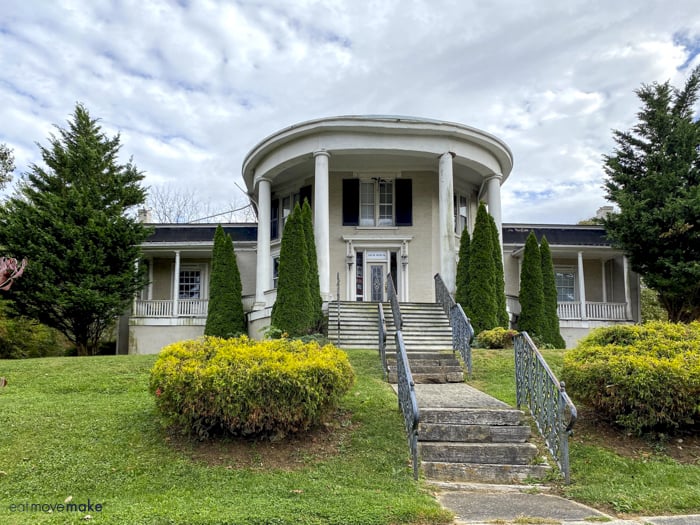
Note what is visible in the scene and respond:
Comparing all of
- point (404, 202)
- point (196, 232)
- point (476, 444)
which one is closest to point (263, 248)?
point (404, 202)

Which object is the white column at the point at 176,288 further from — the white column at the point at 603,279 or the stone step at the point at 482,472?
the white column at the point at 603,279

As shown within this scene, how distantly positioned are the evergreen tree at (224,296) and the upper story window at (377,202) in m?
4.29

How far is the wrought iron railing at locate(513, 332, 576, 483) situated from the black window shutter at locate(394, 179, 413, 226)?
11.8 meters

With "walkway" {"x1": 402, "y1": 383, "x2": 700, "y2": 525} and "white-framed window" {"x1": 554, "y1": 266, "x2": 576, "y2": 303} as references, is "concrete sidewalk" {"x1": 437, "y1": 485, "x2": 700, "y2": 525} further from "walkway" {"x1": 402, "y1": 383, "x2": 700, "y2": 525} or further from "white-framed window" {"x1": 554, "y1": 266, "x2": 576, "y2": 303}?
"white-framed window" {"x1": 554, "y1": 266, "x2": 576, "y2": 303}

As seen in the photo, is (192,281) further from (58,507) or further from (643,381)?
(643,381)

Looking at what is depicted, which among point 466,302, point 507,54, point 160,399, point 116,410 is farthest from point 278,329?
point 507,54

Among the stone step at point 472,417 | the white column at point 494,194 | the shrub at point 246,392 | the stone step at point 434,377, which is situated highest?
the white column at point 494,194

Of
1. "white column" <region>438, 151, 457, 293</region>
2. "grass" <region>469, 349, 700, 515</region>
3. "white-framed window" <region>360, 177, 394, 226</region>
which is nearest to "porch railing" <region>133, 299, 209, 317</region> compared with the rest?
"white-framed window" <region>360, 177, 394, 226</region>

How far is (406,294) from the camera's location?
19.0m

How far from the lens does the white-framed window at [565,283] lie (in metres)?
22.8

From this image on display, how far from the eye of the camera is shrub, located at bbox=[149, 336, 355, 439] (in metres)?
6.12

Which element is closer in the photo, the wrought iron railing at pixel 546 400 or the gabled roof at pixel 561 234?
the wrought iron railing at pixel 546 400

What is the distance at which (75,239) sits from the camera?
16984 mm

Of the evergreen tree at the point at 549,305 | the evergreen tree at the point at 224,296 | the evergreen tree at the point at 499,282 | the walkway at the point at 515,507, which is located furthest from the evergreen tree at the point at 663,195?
the walkway at the point at 515,507
